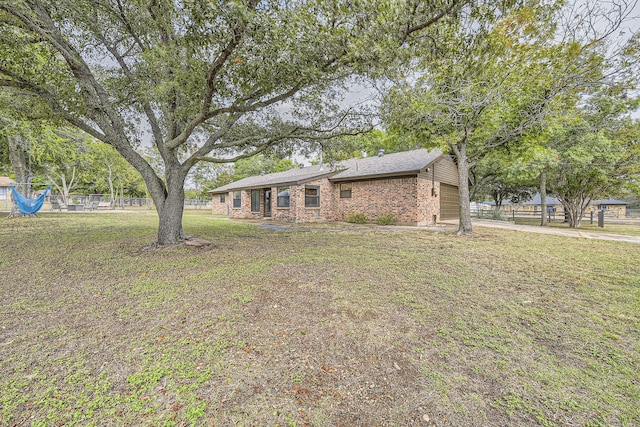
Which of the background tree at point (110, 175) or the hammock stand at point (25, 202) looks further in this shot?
the background tree at point (110, 175)

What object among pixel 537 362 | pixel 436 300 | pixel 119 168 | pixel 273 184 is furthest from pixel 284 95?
pixel 119 168

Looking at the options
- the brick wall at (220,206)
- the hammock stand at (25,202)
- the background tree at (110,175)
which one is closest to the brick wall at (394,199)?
the brick wall at (220,206)

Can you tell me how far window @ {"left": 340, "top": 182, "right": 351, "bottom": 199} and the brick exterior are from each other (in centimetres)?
20

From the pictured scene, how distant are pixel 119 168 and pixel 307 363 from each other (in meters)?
40.0

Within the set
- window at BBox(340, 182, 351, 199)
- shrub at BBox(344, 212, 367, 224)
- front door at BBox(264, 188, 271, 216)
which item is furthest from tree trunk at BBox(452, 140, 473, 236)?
front door at BBox(264, 188, 271, 216)

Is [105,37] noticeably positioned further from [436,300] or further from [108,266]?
[436,300]

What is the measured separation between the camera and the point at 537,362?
236cm

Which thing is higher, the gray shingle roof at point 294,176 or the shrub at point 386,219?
the gray shingle roof at point 294,176

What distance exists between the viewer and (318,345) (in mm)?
2576

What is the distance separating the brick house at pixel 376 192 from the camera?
12891mm

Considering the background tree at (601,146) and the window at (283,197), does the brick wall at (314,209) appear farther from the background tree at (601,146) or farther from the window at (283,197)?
the background tree at (601,146)

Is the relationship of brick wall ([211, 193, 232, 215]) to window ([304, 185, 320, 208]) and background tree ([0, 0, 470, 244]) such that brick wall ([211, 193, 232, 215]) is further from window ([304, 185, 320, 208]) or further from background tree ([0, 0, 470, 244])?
background tree ([0, 0, 470, 244])

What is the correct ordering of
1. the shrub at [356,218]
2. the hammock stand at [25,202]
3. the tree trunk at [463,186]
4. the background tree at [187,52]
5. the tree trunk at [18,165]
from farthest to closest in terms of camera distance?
1. the shrub at [356,218]
2. the tree trunk at [18,165]
3. the hammock stand at [25,202]
4. the tree trunk at [463,186]
5. the background tree at [187,52]

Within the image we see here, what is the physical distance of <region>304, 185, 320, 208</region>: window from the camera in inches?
597
